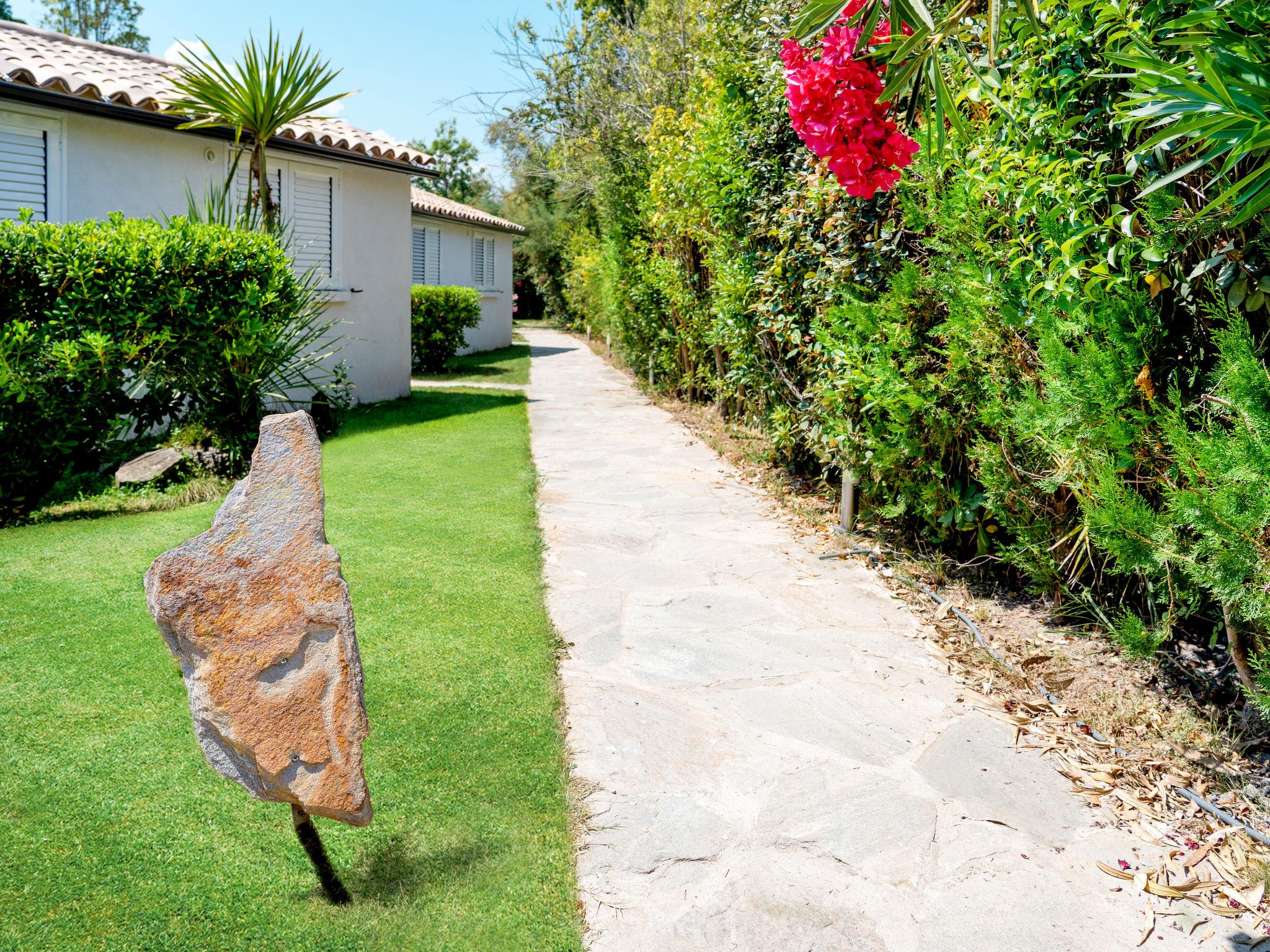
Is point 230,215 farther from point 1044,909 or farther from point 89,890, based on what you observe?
point 1044,909

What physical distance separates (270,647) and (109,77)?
410 inches

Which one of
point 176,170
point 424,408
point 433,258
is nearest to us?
point 176,170

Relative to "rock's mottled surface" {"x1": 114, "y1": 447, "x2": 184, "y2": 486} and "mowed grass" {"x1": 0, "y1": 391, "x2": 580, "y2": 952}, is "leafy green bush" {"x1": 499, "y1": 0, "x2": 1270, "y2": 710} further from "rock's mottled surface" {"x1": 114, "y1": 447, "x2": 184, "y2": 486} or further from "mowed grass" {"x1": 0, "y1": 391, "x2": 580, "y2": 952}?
"rock's mottled surface" {"x1": 114, "y1": 447, "x2": 184, "y2": 486}

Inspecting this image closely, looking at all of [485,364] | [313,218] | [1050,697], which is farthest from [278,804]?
[485,364]

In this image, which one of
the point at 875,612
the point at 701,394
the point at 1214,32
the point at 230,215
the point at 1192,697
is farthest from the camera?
the point at 701,394

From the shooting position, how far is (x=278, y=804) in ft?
9.85

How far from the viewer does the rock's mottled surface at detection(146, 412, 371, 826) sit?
2344mm

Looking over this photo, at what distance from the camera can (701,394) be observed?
42.5 feet

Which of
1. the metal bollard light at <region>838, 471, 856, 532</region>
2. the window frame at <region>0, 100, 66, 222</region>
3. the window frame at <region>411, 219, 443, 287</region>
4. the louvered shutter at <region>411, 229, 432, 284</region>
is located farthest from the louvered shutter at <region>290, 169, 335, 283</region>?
the louvered shutter at <region>411, 229, 432, 284</region>

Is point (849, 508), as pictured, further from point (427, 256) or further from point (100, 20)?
point (100, 20)

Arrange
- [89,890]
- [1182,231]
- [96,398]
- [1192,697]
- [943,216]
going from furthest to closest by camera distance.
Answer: [96,398]
[943,216]
[1192,697]
[1182,231]
[89,890]

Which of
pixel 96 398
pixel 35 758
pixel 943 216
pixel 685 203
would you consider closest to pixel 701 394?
pixel 685 203

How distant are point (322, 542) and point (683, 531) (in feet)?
14.3

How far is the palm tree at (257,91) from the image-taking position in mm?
9250
